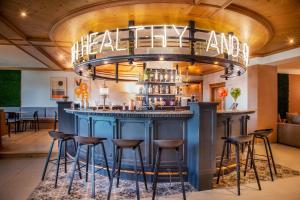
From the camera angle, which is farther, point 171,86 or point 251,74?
point 251,74

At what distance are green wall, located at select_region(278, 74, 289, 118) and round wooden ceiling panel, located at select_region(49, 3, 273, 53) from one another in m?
5.07

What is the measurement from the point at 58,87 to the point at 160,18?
7.57 metres

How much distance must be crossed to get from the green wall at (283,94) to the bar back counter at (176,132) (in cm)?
624

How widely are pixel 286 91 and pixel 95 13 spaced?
28.8 feet

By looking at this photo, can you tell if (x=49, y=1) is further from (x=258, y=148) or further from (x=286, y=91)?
(x=286, y=91)

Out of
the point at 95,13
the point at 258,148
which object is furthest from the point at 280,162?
the point at 95,13

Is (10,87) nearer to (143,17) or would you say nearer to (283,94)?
(143,17)

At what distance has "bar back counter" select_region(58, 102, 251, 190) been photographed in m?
3.52

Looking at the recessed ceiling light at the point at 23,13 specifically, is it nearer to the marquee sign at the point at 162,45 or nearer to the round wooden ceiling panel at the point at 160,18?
the round wooden ceiling panel at the point at 160,18

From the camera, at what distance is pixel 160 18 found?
13.5 ft

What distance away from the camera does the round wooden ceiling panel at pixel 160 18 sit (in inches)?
144

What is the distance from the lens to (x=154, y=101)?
669cm

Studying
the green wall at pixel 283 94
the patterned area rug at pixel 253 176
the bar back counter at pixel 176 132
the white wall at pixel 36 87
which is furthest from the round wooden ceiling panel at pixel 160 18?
the white wall at pixel 36 87

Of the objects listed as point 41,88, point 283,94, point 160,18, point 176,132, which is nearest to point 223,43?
point 160,18
